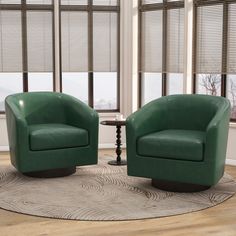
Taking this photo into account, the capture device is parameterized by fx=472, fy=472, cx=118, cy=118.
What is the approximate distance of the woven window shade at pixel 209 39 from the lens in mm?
5828

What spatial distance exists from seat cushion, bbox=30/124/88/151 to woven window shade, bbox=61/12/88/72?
5.77 ft

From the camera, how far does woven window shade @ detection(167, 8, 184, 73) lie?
6227 millimetres

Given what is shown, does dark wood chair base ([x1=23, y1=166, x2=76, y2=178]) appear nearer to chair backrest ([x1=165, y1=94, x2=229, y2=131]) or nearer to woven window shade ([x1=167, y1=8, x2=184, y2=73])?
chair backrest ([x1=165, y1=94, x2=229, y2=131])

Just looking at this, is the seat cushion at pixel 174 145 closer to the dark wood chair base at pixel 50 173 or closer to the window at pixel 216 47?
the dark wood chair base at pixel 50 173

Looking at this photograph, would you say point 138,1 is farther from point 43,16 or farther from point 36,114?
point 36,114

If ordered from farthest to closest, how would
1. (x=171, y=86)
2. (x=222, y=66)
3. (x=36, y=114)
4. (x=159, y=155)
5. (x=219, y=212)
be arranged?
(x=171, y=86) < (x=222, y=66) < (x=36, y=114) < (x=159, y=155) < (x=219, y=212)

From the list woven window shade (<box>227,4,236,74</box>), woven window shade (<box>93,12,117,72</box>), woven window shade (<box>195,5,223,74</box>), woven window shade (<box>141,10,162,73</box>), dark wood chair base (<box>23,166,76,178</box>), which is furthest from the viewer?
woven window shade (<box>93,12,117,72</box>)

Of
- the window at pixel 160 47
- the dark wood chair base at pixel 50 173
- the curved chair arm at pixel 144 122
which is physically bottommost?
the dark wood chair base at pixel 50 173

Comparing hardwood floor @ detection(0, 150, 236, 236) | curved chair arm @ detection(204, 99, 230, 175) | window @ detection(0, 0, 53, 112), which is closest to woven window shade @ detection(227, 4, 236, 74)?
curved chair arm @ detection(204, 99, 230, 175)

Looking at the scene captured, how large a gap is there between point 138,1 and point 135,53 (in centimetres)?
73

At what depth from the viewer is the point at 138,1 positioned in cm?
A: 669

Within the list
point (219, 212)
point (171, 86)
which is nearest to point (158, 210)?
point (219, 212)

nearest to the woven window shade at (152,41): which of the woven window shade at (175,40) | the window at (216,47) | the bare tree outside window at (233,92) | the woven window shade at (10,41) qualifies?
the woven window shade at (175,40)

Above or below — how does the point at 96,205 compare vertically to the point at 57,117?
below
